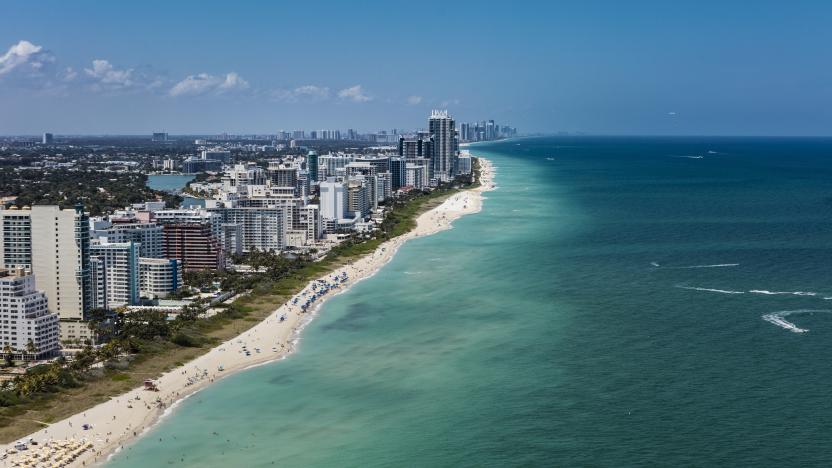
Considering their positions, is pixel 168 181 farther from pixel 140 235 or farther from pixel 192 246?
pixel 140 235

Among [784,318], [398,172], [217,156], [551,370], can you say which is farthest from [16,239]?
[217,156]

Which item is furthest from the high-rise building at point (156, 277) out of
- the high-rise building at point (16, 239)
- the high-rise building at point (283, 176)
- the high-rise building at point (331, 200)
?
the high-rise building at point (283, 176)

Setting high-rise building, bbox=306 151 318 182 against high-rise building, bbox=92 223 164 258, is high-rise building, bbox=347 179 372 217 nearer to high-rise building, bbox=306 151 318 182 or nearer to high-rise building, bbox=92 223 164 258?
high-rise building, bbox=306 151 318 182

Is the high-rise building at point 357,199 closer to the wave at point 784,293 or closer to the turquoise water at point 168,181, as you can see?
the turquoise water at point 168,181

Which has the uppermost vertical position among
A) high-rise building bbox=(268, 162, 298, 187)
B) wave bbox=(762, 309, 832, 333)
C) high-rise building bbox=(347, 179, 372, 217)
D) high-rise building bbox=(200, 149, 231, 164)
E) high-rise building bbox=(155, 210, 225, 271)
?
high-rise building bbox=(200, 149, 231, 164)

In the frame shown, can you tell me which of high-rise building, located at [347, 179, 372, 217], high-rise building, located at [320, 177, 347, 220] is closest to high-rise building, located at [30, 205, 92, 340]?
high-rise building, located at [320, 177, 347, 220]
